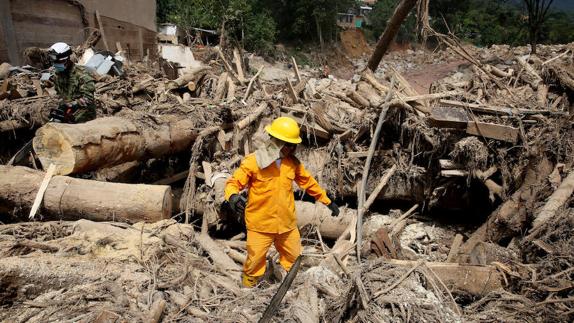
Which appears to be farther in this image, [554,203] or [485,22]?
[485,22]

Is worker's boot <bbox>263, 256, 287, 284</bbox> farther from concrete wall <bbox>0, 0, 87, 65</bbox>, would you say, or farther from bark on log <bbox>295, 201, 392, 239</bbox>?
concrete wall <bbox>0, 0, 87, 65</bbox>

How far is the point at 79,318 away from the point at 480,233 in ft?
15.2

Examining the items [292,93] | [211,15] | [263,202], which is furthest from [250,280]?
[211,15]

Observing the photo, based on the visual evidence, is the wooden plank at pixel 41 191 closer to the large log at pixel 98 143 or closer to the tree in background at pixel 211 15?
the large log at pixel 98 143

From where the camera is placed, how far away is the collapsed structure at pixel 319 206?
3.26 m

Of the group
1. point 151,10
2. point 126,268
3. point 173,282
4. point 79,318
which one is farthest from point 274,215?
point 151,10

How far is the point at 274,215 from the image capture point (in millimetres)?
4055

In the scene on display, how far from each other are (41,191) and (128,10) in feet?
36.3

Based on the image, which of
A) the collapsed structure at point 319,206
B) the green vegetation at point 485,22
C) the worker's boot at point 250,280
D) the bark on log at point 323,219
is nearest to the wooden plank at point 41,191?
the collapsed structure at point 319,206

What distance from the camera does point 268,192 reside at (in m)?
4.02

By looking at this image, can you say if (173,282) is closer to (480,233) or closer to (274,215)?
(274,215)

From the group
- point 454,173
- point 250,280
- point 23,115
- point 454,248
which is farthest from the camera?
point 23,115

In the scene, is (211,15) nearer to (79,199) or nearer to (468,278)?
(79,199)

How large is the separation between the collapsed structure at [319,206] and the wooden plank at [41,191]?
0.10 feet
